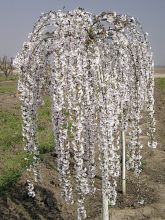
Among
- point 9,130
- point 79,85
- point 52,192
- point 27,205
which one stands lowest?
point 27,205

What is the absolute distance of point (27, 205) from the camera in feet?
40.3

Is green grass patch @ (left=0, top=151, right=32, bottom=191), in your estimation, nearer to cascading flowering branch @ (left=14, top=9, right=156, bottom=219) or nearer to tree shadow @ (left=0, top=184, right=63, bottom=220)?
tree shadow @ (left=0, top=184, right=63, bottom=220)

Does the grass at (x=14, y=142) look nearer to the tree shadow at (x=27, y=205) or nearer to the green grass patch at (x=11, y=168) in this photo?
the green grass patch at (x=11, y=168)

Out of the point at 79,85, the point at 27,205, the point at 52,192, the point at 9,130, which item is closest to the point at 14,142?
the point at 9,130

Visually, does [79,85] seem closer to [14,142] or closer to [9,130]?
[14,142]

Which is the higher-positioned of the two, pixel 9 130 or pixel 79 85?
pixel 79 85

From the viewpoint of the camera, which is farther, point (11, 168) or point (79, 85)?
point (11, 168)

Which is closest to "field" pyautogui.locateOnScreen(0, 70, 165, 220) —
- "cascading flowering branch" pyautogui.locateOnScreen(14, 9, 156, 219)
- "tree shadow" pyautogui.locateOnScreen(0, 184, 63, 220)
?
"tree shadow" pyautogui.locateOnScreen(0, 184, 63, 220)

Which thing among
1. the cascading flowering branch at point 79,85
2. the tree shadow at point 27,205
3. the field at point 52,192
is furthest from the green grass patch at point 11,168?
the cascading flowering branch at point 79,85

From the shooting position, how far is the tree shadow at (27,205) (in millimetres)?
11812

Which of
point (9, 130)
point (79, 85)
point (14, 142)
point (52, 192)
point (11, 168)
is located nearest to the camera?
point (79, 85)

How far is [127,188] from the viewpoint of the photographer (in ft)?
45.5

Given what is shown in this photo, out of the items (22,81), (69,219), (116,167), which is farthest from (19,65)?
(69,219)

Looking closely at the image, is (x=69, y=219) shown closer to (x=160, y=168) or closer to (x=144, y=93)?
(x=144, y=93)
